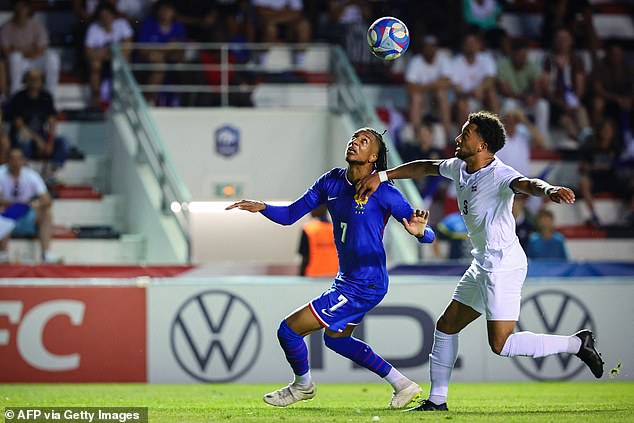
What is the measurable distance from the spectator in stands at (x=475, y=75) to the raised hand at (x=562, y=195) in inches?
442

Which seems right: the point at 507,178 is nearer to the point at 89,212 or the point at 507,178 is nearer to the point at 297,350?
the point at 297,350

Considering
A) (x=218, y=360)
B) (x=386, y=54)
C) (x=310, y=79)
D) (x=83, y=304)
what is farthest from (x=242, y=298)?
(x=310, y=79)

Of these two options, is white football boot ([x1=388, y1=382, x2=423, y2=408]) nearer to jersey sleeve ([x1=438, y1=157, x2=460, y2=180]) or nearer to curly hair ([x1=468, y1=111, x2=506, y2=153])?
jersey sleeve ([x1=438, y1=157, x2=460, y2=180])

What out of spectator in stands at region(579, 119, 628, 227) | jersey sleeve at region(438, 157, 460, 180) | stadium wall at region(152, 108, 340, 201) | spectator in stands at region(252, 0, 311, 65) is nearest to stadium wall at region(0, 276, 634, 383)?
jersey sleeve at region(438, 157, 460, 180)

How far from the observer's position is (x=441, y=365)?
9398 millimetres

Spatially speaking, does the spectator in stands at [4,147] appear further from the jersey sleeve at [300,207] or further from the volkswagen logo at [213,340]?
the jersey sleeve at [300,207]

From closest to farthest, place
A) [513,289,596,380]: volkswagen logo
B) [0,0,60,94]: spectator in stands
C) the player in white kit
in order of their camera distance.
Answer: the player in white kit < [513,289,596,380]: volkswagen logo < [0,0,60,94]: spectator in stands

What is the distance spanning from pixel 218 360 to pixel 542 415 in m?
5.29

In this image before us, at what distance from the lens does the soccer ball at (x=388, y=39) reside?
35.5ft

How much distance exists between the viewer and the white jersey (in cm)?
909

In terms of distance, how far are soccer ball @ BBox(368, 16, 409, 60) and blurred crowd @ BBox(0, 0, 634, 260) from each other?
724 centimetres

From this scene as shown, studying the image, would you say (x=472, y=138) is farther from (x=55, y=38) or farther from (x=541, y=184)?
(x=55, y=38)

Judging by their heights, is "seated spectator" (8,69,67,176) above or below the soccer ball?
below

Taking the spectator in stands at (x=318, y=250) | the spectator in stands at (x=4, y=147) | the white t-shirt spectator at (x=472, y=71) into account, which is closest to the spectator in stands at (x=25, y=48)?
the spectator in stands at (x=4, y=147)
